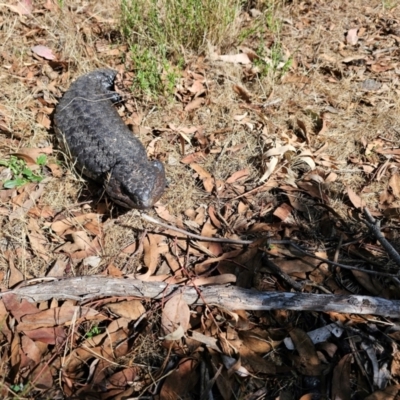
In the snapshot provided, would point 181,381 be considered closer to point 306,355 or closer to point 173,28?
point 306,355

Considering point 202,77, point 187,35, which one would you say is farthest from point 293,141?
point 187,35

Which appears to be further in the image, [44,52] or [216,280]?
[44,52]

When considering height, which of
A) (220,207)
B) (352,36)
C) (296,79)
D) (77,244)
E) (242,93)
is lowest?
(77,244)

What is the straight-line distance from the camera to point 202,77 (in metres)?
3.80

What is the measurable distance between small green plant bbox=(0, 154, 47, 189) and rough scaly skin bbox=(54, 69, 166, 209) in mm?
305

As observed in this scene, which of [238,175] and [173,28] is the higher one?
[173,28]

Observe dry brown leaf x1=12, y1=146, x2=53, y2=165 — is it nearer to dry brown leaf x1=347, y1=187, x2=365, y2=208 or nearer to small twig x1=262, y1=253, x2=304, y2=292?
small twig x1=262, y1=253, x2=304, y2=292

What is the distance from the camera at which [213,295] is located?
2350mm

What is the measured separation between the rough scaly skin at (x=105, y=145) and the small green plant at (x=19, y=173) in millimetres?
305

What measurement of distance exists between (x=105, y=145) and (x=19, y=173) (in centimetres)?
68

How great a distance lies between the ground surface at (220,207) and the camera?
2.19 m

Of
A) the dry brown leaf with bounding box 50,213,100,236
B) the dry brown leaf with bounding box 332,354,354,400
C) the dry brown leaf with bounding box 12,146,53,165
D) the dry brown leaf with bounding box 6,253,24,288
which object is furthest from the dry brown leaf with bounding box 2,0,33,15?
the dry brown leaf with bounding box 332,354,354,400

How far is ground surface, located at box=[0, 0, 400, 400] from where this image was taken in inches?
86.0

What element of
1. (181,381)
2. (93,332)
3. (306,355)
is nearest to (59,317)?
(93,332)
